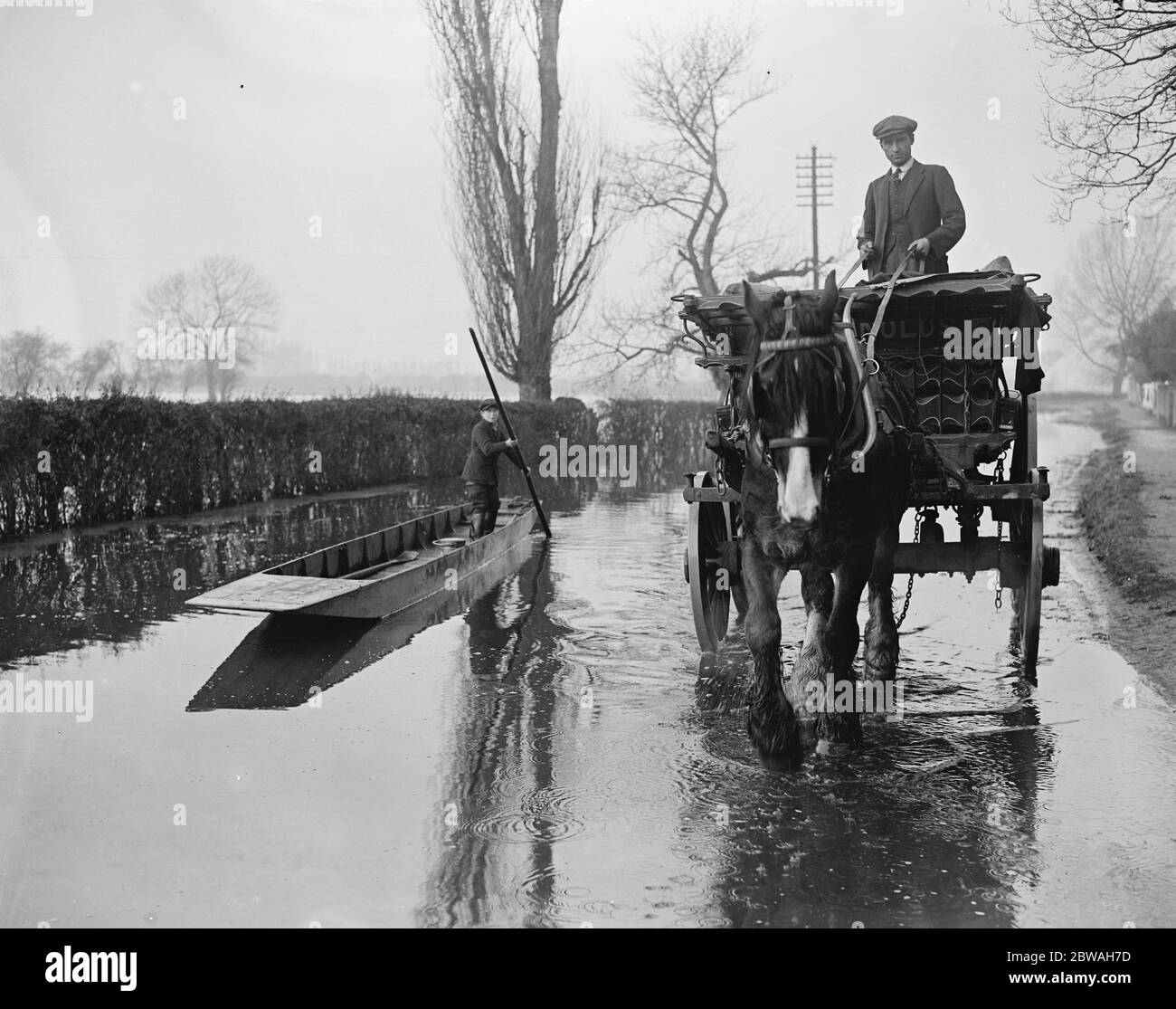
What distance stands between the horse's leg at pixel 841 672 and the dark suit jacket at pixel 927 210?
2843mm

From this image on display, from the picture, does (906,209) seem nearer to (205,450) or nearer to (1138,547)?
(1138,547)

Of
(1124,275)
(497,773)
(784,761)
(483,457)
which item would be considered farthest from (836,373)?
(1124,275)

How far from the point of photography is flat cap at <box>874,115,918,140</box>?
25.7 feet

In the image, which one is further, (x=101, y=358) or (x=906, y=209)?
(x=101, y=358)

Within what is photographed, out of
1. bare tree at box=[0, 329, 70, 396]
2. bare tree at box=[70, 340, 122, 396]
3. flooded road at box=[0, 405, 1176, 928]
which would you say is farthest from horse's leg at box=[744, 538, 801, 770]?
bare tree at box=[70, 340, 122, 396]

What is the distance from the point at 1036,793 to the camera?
5.25 meters

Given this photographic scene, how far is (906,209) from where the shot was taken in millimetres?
7895

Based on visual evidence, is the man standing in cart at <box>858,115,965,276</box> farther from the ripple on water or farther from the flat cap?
the ripple on water

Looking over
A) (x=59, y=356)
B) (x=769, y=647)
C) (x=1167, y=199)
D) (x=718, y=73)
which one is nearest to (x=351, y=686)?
(x=769, y=647)

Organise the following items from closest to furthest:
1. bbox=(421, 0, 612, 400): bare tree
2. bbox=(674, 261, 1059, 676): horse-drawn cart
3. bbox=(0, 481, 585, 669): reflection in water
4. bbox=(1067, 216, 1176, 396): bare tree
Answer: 1. bbox=(674, 261, 1059, 676): horse-drawn cart
2. bbox=(0, 481, 585, 669): reflection in water
3. bbox=(421, 0, 612, 400): bare tree
4. bbox=(1067, 216, 1176, 396): bare tree

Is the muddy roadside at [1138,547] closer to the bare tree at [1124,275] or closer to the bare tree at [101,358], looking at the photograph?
the bare tree at [101,358]

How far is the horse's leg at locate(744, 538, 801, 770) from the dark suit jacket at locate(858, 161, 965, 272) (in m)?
3.07

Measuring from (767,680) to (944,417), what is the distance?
8.17 feet

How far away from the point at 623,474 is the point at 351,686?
942 inches
